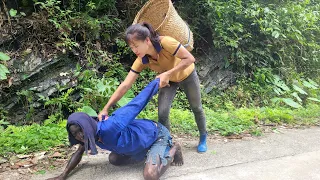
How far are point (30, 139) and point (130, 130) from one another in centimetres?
160

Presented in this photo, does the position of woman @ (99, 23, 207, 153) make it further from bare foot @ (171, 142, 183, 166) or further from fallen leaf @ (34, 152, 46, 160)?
fallen leaf @ (34, 152, 46, 160)

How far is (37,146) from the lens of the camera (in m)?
3.62

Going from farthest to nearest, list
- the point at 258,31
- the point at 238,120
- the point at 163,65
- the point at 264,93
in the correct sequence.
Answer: the point at 258,31, the point at 264,93, the point at 238,120, the point at 163,65

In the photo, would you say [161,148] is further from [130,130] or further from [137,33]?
[137,33]

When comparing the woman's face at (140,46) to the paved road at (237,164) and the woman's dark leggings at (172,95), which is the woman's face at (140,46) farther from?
the paved road at (237,164)

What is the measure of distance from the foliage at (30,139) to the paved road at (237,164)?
638 mm

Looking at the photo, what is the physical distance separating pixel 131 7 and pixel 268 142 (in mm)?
4275

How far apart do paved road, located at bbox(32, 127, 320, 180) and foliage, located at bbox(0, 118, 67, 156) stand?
64 centimetres

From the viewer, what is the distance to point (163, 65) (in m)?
3.18

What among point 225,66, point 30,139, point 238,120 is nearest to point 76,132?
point 30,139

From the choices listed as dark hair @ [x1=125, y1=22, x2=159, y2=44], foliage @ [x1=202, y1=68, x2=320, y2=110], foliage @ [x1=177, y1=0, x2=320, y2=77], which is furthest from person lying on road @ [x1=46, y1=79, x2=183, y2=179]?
foliage @ [x1=177, y1=0, x2=320, y2=77]

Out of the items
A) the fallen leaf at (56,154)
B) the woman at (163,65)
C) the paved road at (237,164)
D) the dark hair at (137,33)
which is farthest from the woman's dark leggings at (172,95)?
the fallen leaf at (56,154)

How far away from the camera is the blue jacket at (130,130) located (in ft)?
8.71

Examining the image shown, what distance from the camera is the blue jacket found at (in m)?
2.66
